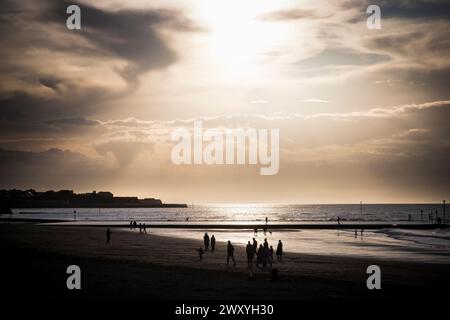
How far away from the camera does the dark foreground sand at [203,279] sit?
20109 mm

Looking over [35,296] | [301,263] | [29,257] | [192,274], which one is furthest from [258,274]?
[29,257]

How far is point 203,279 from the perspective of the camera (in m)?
24.3

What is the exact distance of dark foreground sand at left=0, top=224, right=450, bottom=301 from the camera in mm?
20109

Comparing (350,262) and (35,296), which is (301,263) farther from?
(35,296)

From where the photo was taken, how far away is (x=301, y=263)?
1328 inches
